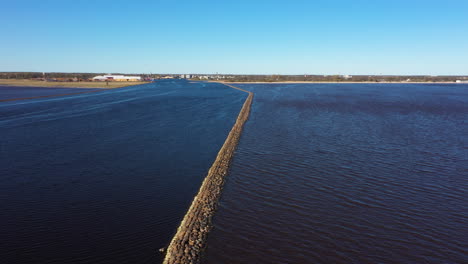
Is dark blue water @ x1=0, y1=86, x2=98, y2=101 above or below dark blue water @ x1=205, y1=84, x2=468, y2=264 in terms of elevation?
above

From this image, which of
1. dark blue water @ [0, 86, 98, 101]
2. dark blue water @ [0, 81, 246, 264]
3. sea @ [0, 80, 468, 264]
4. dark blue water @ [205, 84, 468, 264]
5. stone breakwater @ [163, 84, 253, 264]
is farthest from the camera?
dark blue water @ [0, 86, 98, 101]

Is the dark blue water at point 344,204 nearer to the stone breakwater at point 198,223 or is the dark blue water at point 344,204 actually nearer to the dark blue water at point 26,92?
the stone breakwater at point 198,223

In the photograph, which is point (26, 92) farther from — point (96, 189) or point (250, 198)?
point (250, 198)

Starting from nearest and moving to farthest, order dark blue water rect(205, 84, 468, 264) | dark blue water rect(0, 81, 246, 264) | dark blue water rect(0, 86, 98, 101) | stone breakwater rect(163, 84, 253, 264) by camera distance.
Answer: stone breakwater rect(163, 84, 253, 264)
dark blue water rect(205, 84, 468, 264)
dark blue water rect(0, 81, 246, 264)
dark blue water rect(0, 86, 98, 101)

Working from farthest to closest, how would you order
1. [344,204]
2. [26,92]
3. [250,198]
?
[26,92]
[250,198]
[344,204]

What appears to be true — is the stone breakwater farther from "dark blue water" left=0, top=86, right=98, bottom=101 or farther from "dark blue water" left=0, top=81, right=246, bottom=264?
"dark blue water" left=0, top=86, right=98, bottom=101

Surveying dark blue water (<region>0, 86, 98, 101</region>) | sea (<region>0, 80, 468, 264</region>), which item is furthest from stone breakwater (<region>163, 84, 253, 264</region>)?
dark blue water (<region>0, 86, 98, 101</region>)

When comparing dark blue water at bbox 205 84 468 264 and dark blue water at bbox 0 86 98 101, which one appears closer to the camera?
dark blue water at bbox 205 84 468 264

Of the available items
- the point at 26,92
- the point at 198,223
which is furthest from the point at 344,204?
the point at 26,92

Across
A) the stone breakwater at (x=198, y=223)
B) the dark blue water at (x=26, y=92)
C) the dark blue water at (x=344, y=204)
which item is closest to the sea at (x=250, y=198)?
the dark blue water at (x=344, y=204)
